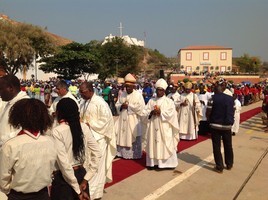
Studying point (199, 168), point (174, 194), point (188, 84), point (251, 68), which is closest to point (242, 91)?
point (188, 84)

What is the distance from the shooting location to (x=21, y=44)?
2897cm

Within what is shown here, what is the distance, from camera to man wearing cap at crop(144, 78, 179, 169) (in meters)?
6.98

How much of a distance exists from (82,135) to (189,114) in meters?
7.65

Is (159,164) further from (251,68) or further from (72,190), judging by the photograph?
(251,68)

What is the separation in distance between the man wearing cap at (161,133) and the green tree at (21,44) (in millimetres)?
23968

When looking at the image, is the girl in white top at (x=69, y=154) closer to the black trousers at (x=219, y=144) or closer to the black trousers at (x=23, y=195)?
the black trousers at (x=23, y=195)

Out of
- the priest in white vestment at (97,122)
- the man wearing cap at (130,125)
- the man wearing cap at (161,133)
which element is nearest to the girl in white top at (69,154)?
the priest in white vestment at (97,122)

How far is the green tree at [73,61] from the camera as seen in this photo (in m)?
35.4

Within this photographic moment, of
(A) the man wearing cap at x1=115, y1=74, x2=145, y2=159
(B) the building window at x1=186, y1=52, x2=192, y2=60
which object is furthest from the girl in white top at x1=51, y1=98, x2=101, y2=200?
(B) the building window at x1=186, y1=52, x2=192, y2=60

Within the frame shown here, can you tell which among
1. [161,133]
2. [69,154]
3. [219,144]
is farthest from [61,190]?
[219,144]

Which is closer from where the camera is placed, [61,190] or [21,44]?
[61,190]

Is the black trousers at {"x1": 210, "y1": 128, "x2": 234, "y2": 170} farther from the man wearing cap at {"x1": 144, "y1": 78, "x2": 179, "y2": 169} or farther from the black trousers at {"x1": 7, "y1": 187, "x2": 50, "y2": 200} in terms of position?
the black trousers at {"x1": 7, "y1": 187, "x2": 50, "y2": 200}

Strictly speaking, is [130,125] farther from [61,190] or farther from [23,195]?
[23,195]

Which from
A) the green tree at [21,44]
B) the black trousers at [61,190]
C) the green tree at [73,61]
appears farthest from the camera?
the green tree at [73,61]
